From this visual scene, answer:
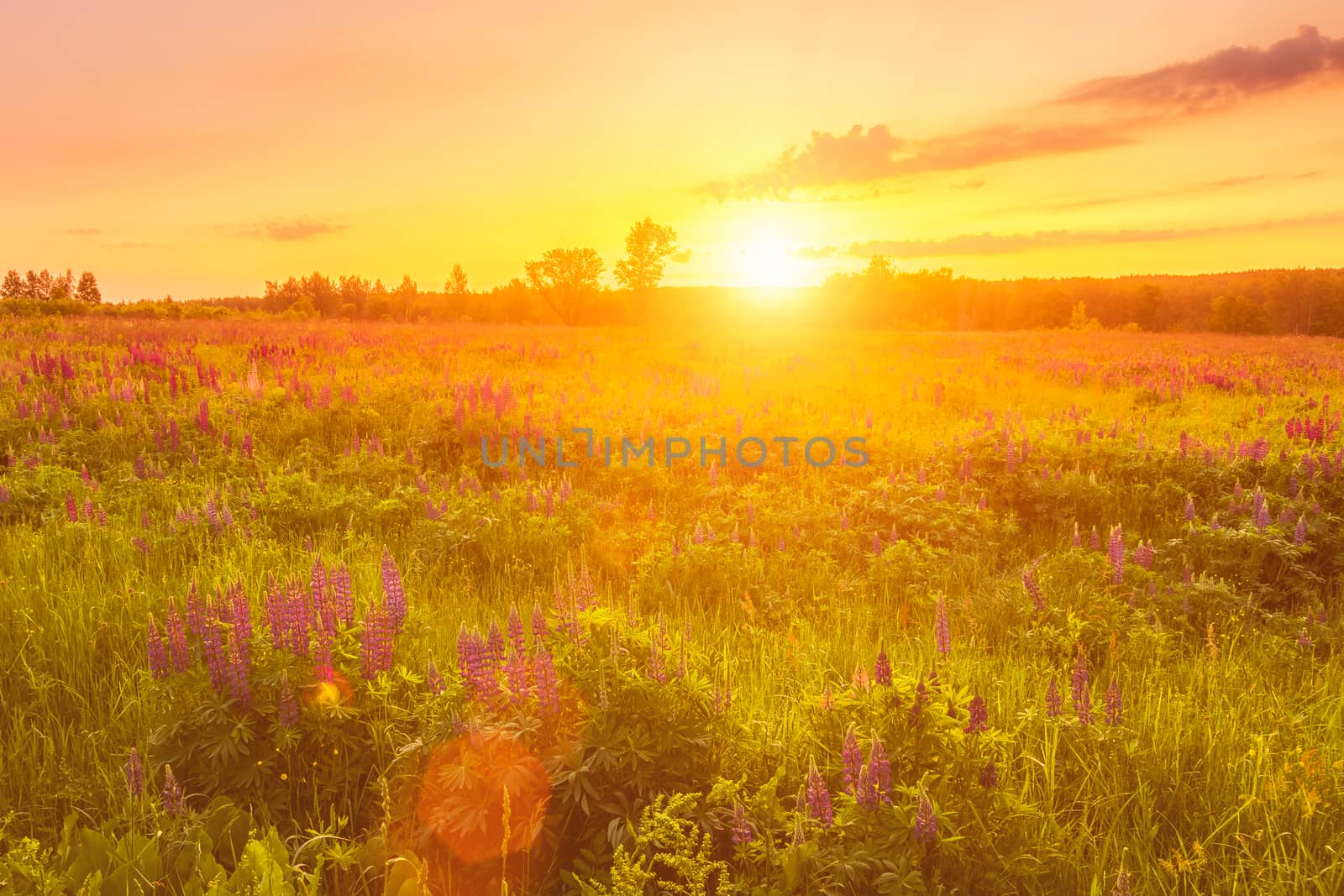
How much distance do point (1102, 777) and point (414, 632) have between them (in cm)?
336

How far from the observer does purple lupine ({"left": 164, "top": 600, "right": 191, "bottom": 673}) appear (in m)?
3.19

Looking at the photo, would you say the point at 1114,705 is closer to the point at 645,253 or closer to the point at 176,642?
the point at 176,642

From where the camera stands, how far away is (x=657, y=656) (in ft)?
9.02

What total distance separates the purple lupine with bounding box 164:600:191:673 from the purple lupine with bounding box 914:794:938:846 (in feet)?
10.0

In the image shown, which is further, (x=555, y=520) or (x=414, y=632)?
(x=555, y=520)

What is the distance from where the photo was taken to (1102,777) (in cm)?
316

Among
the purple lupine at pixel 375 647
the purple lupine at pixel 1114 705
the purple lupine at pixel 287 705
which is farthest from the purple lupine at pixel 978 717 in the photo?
the purple lupine at pixel 287 705

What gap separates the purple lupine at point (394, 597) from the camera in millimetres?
3395

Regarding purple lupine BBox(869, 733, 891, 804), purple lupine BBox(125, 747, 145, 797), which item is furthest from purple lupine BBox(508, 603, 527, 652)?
purple lupine BBox(125, 747, 145, 797)

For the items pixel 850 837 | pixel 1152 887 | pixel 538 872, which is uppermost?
pixel 850 837

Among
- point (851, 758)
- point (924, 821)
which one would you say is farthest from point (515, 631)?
point (924, 821)

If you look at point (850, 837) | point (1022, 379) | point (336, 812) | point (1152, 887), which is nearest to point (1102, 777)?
point (1152, 887)

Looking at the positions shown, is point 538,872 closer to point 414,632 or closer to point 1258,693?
point 414,632

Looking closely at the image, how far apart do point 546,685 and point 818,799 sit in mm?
1042
